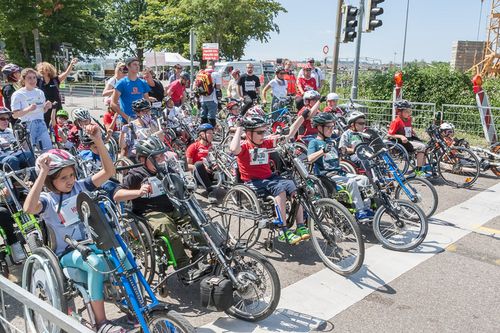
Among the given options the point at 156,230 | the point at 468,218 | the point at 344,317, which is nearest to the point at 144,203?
the point at 156,230

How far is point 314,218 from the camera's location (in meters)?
4.53

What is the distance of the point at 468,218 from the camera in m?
6.33

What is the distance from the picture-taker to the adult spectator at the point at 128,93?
6945 millimetres

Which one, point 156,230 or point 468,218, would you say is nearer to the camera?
point 156,230

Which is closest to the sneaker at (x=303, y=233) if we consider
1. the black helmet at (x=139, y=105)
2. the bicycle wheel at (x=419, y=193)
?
the bicycle wheel at (x=419, y=193)

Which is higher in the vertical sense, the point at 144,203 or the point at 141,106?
the point at 141,106

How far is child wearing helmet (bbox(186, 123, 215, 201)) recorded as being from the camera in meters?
6.49

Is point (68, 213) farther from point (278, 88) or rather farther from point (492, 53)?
point (492, 53)

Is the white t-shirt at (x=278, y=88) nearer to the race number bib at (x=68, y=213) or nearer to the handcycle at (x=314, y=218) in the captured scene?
the handcycle at (x=314, y=218)

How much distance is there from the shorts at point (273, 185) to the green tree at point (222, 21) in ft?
98.2

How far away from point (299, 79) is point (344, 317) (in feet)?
26.0

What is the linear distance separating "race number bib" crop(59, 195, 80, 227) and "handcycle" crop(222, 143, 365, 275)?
1454 mm

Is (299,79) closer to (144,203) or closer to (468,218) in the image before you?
(468,218)

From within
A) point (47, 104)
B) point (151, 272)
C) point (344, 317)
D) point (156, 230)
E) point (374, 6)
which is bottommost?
point (344, 317)
